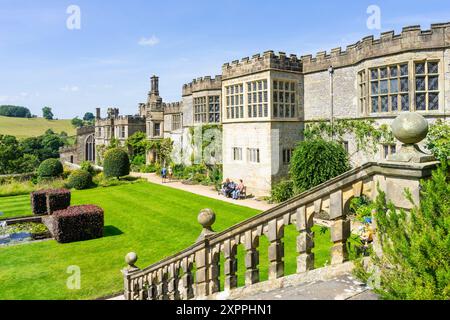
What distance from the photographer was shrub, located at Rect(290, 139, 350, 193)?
648 inches

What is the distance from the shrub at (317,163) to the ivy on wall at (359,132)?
1903 mm

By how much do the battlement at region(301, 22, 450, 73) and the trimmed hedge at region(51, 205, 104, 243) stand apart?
14.7 metres

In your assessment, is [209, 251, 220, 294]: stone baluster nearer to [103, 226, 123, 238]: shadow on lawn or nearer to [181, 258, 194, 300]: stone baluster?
[181, 258, 194, 300]: stone baluster

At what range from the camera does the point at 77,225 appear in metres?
14.5

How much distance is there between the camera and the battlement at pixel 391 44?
1475cm

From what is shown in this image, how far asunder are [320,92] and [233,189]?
7836mm

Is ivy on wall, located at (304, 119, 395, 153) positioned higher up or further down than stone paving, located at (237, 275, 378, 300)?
higher up

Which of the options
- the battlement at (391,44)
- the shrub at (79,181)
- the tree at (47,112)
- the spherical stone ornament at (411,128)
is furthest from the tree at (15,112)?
the spherical stone ornament at (411,128)

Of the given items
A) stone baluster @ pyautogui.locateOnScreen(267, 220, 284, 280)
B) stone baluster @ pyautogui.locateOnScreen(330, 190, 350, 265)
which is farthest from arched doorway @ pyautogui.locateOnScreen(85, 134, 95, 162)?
stone baluster @ pyautogui.locateOnScreen(330, 190, 350, 265)

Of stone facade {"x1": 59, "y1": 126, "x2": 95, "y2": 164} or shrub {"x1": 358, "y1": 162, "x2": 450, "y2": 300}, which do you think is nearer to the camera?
shrub {"x1": 358, "y1": 162, "x2": 450, "y2": 300}

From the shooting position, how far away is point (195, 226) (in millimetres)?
15609

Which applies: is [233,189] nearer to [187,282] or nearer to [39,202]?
[39,202]

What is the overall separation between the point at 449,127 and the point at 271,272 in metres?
13.4

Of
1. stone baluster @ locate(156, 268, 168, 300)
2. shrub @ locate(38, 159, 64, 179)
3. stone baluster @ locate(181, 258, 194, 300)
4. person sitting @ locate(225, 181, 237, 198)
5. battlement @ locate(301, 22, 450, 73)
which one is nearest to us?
stone baluster @ locate(181, 258, 194, 300)
